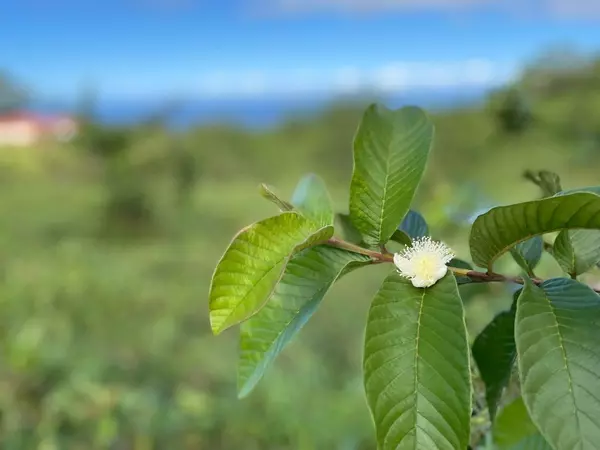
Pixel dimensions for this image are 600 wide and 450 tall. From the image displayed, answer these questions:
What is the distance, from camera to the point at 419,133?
1.02 ft

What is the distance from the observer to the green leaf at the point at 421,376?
234 millimetres

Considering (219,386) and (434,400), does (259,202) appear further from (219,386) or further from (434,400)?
(434,400)

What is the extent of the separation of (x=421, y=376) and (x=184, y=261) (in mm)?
1743

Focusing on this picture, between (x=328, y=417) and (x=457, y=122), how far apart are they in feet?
4.38

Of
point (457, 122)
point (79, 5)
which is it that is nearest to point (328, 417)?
point (457, 122)

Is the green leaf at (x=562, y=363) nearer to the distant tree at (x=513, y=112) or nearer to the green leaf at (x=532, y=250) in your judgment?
the green leaf at (x=532, y=250)

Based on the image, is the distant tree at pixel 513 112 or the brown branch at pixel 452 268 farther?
the distant tree at pixel 513 112

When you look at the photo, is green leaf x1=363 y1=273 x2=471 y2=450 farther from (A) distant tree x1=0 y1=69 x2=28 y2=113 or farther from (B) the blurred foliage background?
(A) distant tree x1=0 y1=69 x2=28 y2=113

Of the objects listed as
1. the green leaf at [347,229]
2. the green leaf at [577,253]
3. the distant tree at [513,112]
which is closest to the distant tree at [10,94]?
the distant tree at [513,112]

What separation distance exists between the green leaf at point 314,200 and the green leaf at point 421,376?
55 mm

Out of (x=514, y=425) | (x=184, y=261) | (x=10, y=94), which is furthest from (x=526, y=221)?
(x=10, y=94)

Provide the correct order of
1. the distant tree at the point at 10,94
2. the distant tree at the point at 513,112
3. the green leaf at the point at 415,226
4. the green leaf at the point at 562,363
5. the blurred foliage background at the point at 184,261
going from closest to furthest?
the green leaf at the point at 562,363, the green leaf at the point at 415,226, the blurred foliage background at the point at 184,261, the distant tree at the point at 513,112, the distant tree at the point at 10,94

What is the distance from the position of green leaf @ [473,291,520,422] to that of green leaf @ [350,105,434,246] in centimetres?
7

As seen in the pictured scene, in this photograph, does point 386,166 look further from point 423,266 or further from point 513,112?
point 513,112
